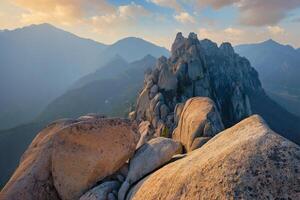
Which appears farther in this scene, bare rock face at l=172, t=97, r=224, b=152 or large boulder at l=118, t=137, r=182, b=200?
bare rock face at l=172, t=97, r=224, b=152

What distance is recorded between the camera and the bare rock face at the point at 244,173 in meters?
10.3

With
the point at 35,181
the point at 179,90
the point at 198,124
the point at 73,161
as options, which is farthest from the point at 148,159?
the point at 179,90

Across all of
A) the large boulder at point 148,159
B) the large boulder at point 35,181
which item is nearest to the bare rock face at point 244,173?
the large boulder at point 148,159

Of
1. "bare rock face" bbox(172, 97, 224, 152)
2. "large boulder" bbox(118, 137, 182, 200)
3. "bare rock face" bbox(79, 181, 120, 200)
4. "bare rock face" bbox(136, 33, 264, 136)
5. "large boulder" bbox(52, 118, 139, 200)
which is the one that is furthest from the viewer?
"bare rock face" bbox(136, 33, 264, 136)

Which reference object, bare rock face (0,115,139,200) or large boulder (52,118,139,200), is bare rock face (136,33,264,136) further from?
bare rock face (0,115,139,200)

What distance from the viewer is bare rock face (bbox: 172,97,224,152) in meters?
23.7

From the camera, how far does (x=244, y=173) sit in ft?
35.2

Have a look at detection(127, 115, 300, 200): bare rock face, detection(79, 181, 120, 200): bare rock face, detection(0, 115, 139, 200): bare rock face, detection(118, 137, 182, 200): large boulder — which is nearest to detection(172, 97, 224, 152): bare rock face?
detection(118, 137, 182, 200): large boulder

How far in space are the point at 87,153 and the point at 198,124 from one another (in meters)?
11.4

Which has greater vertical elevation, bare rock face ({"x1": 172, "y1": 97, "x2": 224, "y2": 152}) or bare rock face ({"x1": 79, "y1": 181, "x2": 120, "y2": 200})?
bare rock face ({"x1": 172, "y1": 97, "x2": 224, "y2": 152})

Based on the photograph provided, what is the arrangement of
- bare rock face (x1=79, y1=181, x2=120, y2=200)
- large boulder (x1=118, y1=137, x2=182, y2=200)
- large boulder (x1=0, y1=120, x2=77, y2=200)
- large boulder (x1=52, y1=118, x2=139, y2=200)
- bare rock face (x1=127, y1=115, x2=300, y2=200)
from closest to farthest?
bare rock face (x1=127, y1=115, x2=300, y2=200), bare rock face (x1=79, y1=181, x2=120, y2=200), large boulder (x1=118, y1=137, x2=182, y2=200), large boulder (x1=52, y1=118, x2=139, y2=200), large boulder (x1=0, y1=120, x2=77, y2=200)

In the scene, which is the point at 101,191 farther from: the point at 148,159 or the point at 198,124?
the point at 198,124

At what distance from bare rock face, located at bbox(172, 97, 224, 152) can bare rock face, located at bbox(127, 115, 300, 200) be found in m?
8.80

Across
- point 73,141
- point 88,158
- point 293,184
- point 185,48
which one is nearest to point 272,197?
point 293,184
